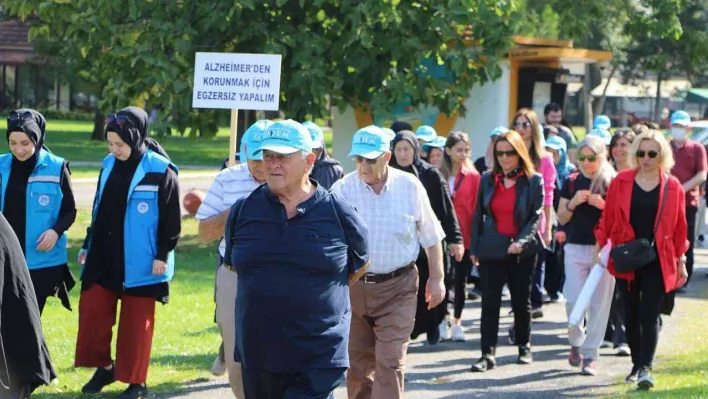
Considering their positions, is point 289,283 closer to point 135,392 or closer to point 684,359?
point 135,392

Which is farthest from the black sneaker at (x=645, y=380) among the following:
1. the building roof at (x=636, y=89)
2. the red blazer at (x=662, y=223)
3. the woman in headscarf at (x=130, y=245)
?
the building roof at (x=636, y=89)

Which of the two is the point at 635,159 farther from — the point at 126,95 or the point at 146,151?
the point at 126,95

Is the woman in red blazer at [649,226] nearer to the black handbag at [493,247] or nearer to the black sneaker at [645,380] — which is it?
the black sneaker at [645,380]

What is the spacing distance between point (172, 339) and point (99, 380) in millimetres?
A: 2397

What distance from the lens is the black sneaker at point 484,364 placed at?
9.91 metres

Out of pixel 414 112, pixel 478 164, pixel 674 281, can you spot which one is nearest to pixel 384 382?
pixel 674 281

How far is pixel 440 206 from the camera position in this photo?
979 centimetres

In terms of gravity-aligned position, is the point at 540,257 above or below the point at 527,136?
below

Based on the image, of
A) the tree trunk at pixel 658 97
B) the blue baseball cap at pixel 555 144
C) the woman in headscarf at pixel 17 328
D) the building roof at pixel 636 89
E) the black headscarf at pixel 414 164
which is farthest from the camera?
the building roof at pixel 636 89

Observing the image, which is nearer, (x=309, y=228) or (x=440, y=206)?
(x=309, y=228)

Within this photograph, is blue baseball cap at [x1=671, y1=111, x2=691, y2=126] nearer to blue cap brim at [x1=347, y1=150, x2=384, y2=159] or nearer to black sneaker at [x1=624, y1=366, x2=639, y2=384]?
black sneaker at [x1=624, y1=366, x2=639, y2=384]

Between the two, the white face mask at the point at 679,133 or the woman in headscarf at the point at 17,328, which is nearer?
the woman in headscarf at the point at 17,328

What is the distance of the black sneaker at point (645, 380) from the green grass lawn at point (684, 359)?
0.06 m

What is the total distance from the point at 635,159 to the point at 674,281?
936 millimetres
